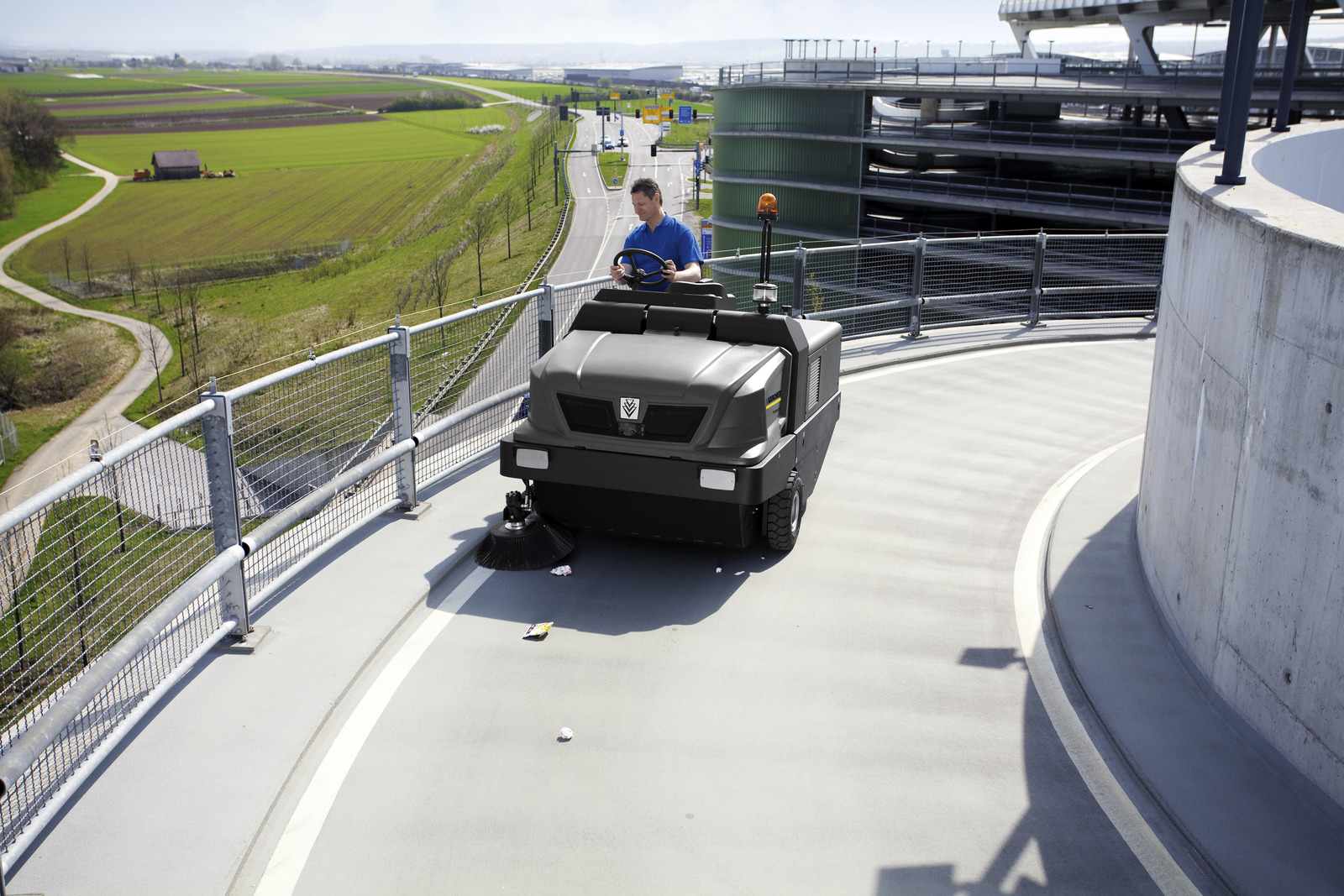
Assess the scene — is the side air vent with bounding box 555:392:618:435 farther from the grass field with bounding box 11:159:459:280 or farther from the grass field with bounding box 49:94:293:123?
the grass field with bounding box 49:94:293:123

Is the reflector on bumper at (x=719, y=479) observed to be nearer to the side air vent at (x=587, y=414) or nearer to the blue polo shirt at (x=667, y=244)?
the side air vent at (x=587, y=414)

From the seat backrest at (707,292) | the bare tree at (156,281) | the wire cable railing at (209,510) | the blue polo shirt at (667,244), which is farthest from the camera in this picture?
the bare tree at (156,281)

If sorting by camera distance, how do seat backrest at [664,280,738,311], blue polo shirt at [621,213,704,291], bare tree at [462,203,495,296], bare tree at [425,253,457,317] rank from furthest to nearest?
bare tree at [462,203,495,296]
bare tree at [425,253,457,317]
blue polo shirt at [621,213,704,291]
seat backrest at [664,280,738,311]

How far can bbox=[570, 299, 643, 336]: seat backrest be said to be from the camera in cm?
622

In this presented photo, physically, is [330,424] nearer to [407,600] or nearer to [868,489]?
[407,600]

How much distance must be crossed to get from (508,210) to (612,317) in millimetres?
78456

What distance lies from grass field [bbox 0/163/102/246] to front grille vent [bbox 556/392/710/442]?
109154mm

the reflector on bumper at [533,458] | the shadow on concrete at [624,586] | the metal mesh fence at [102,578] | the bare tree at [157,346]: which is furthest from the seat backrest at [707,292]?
the bare tree at [157,346]

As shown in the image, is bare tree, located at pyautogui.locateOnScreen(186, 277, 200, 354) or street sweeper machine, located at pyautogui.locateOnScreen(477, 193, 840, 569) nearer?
street sweeper machine, located at pyautogui.locateOnScreen(477, 193, 840, 569)

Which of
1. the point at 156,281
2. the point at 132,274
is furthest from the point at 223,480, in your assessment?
the point at 132,274

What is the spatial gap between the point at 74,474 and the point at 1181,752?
14.7ft

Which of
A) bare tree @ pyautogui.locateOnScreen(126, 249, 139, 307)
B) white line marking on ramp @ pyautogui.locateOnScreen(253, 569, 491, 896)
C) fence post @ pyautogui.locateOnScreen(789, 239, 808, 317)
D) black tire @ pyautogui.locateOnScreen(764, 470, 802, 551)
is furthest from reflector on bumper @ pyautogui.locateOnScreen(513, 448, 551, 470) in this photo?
bare tree @ pyautogui.locateOnScreen(126, 249, 139, 307)

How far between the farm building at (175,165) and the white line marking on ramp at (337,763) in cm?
13662

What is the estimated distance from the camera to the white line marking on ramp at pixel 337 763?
3.49 metres
